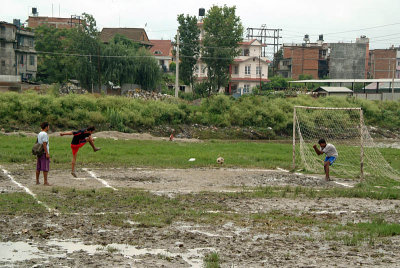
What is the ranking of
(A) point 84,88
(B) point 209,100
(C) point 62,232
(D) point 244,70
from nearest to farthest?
(C) point 62,232 < (B) point 209,100 < (A) point 84,88 < (D) point 244,70

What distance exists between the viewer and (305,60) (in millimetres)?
98500

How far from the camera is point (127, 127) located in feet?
130

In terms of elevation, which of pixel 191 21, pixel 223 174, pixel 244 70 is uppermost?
pixel 191 21

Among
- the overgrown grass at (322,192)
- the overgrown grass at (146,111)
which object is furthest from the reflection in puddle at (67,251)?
the overgrown grass at (146,111)

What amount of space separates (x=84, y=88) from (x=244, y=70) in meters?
35.9

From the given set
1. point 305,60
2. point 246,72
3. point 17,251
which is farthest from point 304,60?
point 17,251

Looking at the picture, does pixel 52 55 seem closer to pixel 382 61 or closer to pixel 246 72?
pixel 246 72

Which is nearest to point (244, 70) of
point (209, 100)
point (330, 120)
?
point (209, 100)

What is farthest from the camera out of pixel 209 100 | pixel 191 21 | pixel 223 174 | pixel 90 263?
Result: pixel 191 21

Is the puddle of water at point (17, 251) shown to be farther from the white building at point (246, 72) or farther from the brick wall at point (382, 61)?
the brick wall at point (382, 61)

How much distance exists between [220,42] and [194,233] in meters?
→ 64.0

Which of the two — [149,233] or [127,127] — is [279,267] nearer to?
[149,233]

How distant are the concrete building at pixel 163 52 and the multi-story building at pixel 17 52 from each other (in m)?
28.7

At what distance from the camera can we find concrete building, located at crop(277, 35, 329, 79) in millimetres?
98500
